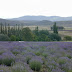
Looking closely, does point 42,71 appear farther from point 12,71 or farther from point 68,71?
point 12,71

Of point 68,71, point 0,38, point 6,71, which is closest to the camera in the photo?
point 6,71

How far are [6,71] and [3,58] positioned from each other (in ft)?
5.62

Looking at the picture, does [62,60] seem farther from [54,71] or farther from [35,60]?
[54,71]

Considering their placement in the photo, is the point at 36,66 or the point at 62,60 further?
the point at 62,60

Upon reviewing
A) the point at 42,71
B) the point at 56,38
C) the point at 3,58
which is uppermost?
the point at 3,58

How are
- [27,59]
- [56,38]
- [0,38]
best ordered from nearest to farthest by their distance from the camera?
[27,59] → [0,38] → [56,38]

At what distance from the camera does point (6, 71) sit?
3436 millimetres

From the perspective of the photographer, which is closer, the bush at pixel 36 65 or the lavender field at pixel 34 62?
the lavender field at pixel 34 62

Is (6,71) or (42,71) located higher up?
(6,71)

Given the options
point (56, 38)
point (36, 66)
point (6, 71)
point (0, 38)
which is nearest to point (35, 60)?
point (36, 66)

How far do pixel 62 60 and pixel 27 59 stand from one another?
1.40 meters

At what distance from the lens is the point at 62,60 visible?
5117 millimetres

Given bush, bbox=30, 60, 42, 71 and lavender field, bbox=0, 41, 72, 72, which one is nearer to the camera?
lavender field, bbox=0, 41, 72, 72

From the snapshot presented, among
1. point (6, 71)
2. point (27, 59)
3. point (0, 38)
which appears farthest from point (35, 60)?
point (0, 38)
